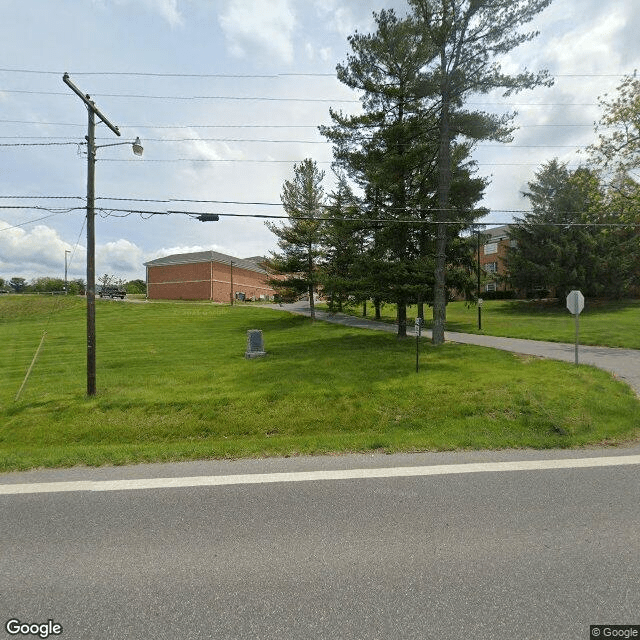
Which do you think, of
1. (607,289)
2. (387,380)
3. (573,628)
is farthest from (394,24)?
(607,289)

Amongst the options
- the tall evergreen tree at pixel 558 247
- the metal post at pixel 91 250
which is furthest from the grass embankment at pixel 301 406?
the tall evergreen tree at pixel 558 247

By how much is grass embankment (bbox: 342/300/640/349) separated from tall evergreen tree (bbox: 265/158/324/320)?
23.4 ft

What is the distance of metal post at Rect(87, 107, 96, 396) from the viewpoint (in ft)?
30.4

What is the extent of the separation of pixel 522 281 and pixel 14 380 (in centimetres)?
3974

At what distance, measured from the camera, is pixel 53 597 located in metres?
2.62

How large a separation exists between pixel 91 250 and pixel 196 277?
48.4 metres

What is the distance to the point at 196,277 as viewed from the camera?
55969 millimetres

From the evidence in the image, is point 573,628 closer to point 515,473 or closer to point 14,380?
point 515,473

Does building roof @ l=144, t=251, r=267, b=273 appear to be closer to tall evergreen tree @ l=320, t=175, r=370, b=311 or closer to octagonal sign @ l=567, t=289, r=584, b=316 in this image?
tall evergreen tree @ l=320, t=175, r=370, b=311

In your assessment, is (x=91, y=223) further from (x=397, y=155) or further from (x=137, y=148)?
(x=397, y=155)

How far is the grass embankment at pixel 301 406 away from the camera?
5.96 meters
